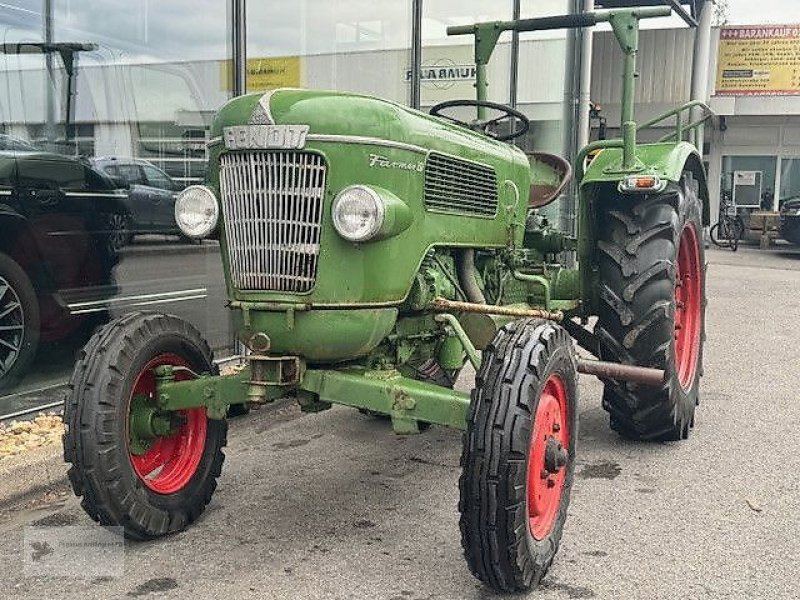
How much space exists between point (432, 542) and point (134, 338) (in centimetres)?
147

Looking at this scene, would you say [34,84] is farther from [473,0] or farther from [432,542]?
[473,0]

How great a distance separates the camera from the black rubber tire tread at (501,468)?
292cm

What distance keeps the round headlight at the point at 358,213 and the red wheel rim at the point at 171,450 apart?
1.04 m

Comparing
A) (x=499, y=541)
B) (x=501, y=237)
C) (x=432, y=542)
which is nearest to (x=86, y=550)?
(x=432, y=542)

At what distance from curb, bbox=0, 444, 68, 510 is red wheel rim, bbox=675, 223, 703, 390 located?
370 centimetres

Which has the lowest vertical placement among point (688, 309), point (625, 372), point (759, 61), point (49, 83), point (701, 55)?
point (625, 372)

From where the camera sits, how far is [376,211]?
3133 mm

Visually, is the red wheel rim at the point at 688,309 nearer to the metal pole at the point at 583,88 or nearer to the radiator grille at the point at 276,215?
the radiator grille at the point at 276,215

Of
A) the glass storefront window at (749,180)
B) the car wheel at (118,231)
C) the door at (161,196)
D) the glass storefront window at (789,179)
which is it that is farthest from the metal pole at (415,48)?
the glass storefront window at (789,179)

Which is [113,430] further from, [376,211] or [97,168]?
[97,168]

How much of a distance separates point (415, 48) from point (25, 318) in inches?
192

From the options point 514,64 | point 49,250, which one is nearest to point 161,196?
point 49,250

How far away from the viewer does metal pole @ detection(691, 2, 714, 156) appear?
19234mm

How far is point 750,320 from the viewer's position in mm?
10211
